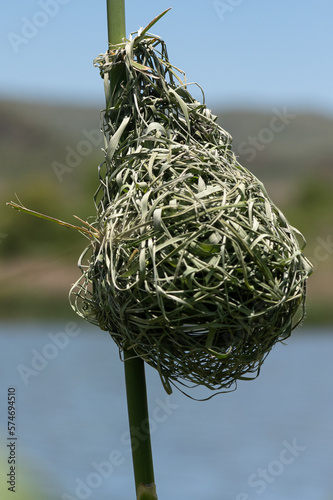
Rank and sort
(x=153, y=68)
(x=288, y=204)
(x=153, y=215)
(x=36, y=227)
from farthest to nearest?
1. (x=288, y=204)
2. (x=36, y=227)
3. (x=153, y=68)
4. (x=153, y=215)

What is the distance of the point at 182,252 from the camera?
2.57ft

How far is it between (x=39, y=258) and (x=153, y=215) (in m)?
7.69

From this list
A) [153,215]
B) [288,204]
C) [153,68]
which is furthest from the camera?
[288,204]

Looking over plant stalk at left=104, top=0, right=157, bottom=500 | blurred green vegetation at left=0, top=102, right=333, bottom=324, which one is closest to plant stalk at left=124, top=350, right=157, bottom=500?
plant stalk at left=104, top=0, right=157, bottom=500

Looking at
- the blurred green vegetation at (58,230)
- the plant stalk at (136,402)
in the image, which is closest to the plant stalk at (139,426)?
the plant stalk at (136,402)

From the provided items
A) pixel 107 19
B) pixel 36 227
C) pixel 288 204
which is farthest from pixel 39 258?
pixel 107 19

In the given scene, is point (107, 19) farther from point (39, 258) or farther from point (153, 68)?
point (39, 258)

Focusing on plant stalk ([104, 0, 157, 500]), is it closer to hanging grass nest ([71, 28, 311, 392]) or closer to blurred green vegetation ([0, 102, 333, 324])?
hanging grass nest ([71, 28, 311, 392])

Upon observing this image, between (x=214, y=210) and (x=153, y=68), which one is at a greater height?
(x=153, y=68)

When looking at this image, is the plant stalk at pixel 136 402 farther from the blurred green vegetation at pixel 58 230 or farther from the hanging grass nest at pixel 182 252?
the blurred green vegetation at pixel 58 230

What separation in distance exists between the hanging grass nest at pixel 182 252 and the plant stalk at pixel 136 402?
5 cm

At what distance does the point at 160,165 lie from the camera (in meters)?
0.88

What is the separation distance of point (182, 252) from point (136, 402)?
0.34m

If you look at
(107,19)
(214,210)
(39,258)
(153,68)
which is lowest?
(39,258)
